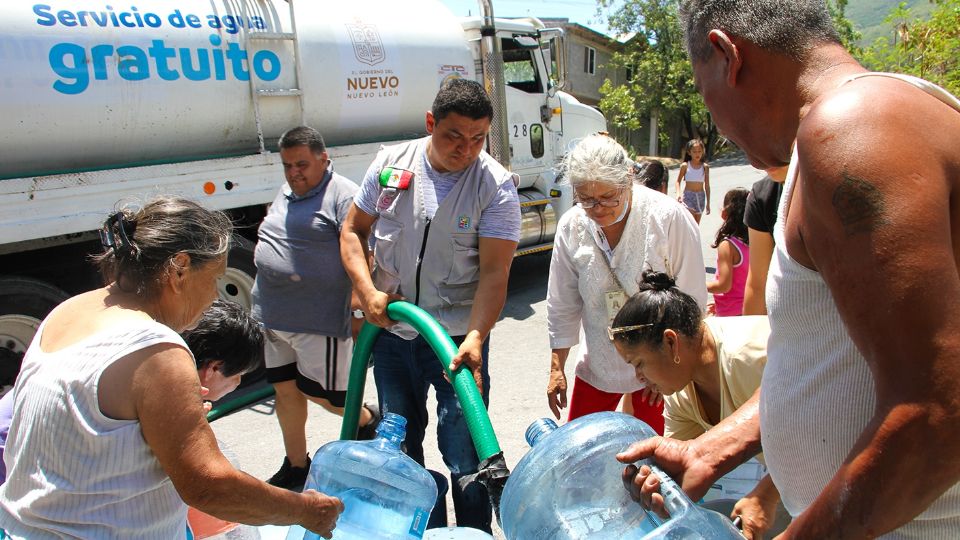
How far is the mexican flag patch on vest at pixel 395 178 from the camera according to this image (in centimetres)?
291

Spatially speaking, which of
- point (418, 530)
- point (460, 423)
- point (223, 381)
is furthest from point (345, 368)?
point (418, 530)

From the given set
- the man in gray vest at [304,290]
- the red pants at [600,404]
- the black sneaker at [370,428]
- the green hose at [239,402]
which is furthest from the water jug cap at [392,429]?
the green hose at [239,402]

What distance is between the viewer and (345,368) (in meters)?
4.06

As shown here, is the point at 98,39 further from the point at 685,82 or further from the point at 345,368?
the point at 685,82

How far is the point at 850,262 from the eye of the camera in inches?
38.2

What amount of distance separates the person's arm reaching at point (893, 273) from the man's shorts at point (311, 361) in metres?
3.25

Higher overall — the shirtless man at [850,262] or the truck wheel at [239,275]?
the shirtless man at [850,262]

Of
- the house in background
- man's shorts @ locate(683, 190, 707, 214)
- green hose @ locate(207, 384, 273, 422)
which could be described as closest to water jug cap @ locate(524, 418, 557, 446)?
green hose @ locate(207, 384, 273, 422)

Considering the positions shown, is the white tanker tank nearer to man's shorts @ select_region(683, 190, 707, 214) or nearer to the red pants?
the red pants

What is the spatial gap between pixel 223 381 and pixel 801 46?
1893mm

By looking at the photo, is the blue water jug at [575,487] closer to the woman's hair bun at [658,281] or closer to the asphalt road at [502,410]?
the woman's hair bun at [658,281]

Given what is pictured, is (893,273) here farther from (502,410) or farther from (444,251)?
(502,410)

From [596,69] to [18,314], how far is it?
29080 millimetres

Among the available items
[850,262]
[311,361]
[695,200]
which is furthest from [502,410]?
[695,200]
